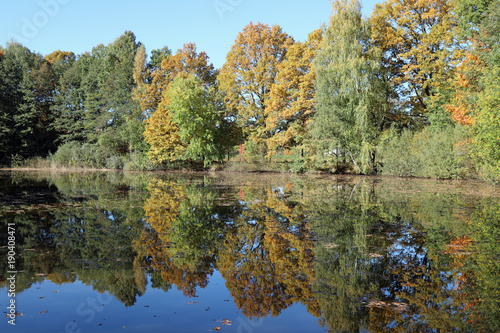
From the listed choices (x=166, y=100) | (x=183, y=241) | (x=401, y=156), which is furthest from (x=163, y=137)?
(x=183, y=241)

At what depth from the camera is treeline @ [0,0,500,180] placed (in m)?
24.6

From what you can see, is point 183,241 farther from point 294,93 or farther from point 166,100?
point 166,100

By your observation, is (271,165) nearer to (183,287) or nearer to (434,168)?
(434,168)

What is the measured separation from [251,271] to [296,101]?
91.6ft

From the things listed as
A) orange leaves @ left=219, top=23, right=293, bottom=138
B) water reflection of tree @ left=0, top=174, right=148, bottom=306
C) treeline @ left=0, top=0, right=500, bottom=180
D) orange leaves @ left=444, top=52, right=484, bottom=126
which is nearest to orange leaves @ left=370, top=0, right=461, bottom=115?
treeline @ left=0, top=0, right=500, bottom=180

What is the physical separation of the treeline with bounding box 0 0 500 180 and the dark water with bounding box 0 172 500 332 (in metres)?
10.5

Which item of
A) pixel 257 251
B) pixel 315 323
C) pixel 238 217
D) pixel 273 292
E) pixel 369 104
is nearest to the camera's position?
pixel 315 323

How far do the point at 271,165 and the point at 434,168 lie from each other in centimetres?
1586

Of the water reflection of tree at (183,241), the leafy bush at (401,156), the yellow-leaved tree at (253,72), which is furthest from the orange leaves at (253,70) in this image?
the water reflection of tree at (183,241)

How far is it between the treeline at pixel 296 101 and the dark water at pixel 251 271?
1047 cm

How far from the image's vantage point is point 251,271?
21.4 feet

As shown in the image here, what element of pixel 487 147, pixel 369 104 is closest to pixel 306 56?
pixel 369 104

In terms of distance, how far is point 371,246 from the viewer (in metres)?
8.05

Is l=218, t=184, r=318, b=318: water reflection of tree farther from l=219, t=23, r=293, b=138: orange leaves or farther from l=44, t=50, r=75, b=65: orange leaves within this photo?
l=44, t=50, r=75, b=65: orange leaves
